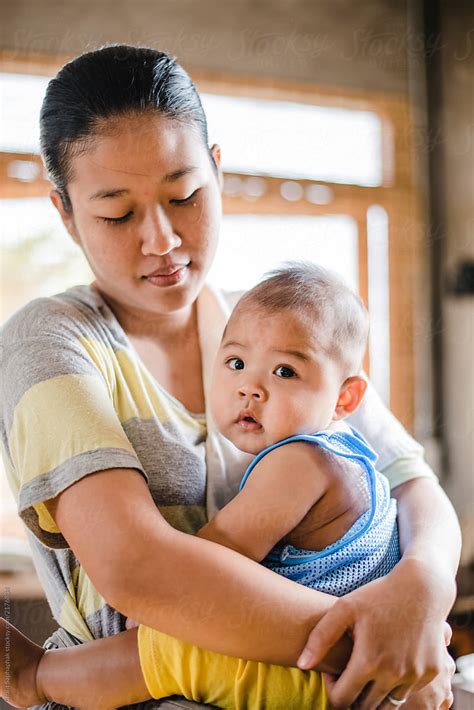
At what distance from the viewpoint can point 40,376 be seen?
526 millimetres

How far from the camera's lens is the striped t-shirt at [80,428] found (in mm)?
508

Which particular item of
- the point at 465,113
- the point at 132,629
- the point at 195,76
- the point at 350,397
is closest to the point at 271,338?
the point at 350,397

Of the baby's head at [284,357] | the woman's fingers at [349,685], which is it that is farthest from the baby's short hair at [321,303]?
the woman's fingers at [349,685]

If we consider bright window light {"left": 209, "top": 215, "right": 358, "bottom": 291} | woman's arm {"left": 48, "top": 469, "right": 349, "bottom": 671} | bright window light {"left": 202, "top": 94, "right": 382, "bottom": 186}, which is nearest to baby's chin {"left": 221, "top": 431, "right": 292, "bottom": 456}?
woman's arm {"left": 48, "top": 469, "right": 349, "bottom": 671}

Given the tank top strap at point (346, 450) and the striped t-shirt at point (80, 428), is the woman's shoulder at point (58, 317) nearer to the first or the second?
the striped t-shirt at point (80, 428)

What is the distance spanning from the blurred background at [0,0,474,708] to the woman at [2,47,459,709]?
0.09 meters

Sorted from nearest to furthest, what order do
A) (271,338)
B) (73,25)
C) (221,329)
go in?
(271,338)
(221,329)
(73,25)

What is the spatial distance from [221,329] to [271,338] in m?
0.11

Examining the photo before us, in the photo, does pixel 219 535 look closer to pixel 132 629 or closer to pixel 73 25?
pixel 132 629

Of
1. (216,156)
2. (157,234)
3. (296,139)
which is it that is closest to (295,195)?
(296,139)

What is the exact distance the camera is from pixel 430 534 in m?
0.61

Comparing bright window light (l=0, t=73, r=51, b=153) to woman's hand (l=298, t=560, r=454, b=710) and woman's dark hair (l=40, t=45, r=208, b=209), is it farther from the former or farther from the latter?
woman's hand (l=298, t=560, r=454, b=710)

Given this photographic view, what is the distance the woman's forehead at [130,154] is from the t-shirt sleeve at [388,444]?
0.28 meters

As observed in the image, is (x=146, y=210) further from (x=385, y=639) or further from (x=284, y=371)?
(x=385, y=639)
